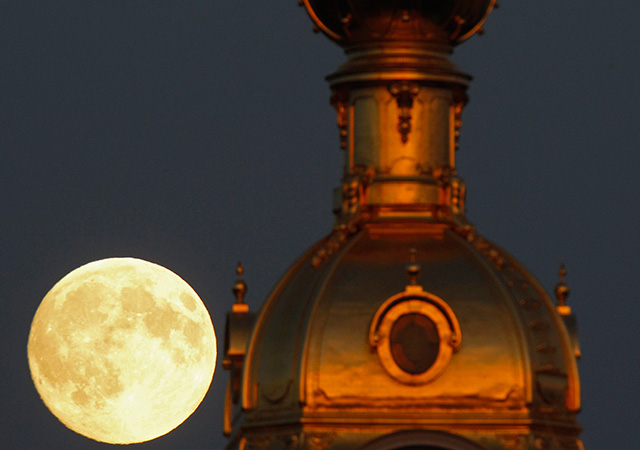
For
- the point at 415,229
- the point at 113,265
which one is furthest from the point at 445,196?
the point at 113,265

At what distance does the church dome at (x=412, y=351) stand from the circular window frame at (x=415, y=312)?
2cm

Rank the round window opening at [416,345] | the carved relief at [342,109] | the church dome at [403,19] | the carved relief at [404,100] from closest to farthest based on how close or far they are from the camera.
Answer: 1. the round window opening at [416,345]
2. the carved relief at [404,100]
3. the church dome at [403,19]
4. the carved relief at [342,109]

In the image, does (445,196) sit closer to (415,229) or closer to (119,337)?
(415,229)

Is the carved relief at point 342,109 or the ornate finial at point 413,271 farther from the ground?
the carved relief at point 342,109

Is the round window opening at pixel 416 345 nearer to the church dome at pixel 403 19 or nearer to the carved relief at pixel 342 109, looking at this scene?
the carved relief at pixel 342 109

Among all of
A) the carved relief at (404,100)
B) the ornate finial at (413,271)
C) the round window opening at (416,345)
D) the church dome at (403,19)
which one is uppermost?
the church dome at (403,19)

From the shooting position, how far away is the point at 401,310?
72.8 meters

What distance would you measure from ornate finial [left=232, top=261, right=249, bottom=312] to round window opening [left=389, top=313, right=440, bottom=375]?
3.89 m

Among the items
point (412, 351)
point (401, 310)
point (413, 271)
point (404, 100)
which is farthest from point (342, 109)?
point (412, 351)

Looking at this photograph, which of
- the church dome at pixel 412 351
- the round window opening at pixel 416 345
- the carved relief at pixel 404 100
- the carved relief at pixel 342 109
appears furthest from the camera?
the carved relief at pixel 342 109

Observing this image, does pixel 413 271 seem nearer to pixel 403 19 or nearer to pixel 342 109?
pixel 342 109

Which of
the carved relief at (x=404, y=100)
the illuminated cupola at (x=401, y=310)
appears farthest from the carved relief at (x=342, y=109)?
the carved relief at (x=404, y=100)

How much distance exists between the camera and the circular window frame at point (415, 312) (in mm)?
72625

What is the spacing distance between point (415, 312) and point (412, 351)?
701mm
